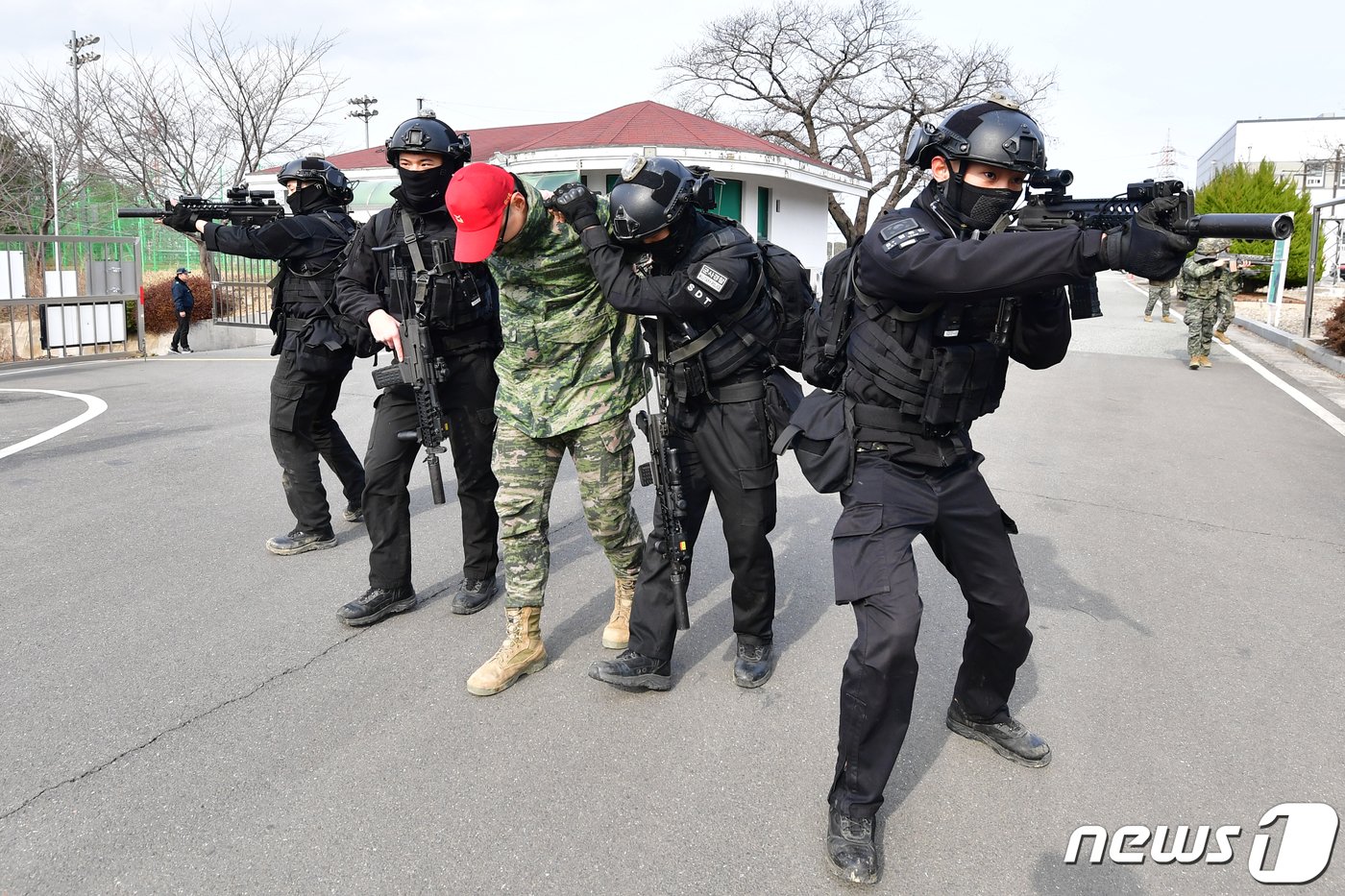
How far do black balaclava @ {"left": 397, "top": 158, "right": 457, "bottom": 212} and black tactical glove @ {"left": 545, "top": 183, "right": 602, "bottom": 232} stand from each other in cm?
86

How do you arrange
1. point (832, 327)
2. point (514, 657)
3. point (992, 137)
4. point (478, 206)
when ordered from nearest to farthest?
point (992, 137), point (832, 327), point (478, 206), point (514, 657)

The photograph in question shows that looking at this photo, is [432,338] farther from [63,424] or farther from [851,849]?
[63,424]

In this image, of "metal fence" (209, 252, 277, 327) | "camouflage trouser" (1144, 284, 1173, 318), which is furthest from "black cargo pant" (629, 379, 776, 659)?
"camouflage trouser" (1144, 284, 1173, 318)

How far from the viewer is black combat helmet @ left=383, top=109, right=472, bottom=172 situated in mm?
3949

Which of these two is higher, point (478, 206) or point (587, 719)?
point (478, 206)

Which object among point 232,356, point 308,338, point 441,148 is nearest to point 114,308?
point 232,356

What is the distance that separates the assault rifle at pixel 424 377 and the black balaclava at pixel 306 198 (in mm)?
1535

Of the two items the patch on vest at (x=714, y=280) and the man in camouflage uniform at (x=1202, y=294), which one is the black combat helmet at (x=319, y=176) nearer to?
the patch on vest at (x=714, y=280)

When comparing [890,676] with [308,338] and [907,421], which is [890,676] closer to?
[907,421]

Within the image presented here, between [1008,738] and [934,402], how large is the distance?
117 centimetres

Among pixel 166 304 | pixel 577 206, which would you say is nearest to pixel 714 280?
pixel 577 206

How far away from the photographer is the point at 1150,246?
7.36ft

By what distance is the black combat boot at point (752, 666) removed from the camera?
11.8ft

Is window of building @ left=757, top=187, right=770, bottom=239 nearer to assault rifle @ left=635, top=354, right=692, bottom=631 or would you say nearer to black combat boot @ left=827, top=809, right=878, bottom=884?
assault rifle @ left=635, top=354, right=692, bottom=631
